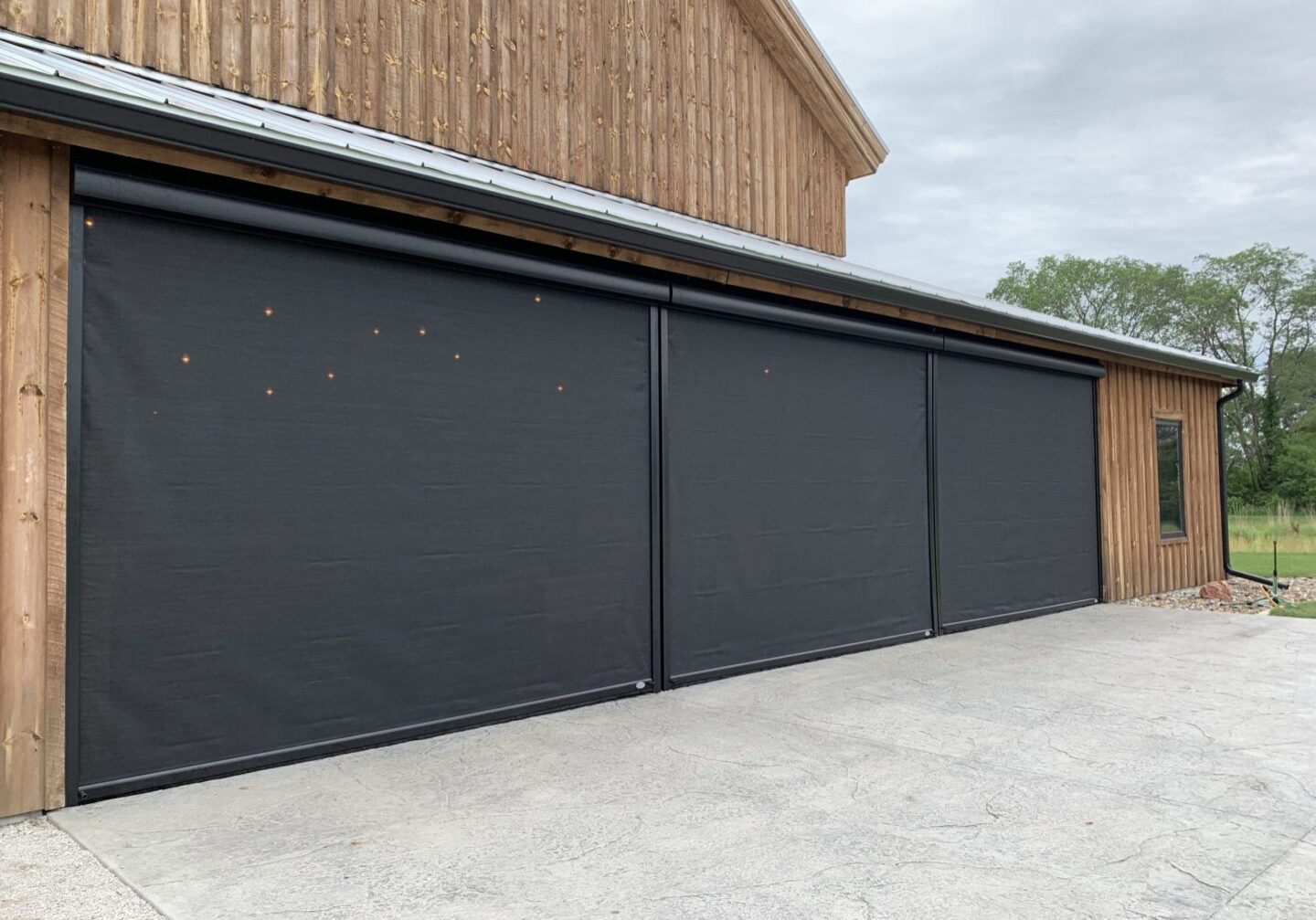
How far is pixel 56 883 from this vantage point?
8.67ft

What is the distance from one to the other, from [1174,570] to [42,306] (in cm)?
1124

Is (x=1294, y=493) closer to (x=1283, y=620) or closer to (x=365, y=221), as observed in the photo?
(x=1283, y=620)

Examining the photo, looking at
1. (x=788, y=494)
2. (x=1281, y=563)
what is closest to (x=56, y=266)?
(x=788, y=494)

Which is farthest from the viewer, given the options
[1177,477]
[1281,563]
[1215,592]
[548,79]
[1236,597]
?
[1281,563]

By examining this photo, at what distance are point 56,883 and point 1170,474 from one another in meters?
11.2

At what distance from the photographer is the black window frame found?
10477 mm

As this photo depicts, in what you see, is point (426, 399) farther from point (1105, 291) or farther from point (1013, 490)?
point (1105, 291)

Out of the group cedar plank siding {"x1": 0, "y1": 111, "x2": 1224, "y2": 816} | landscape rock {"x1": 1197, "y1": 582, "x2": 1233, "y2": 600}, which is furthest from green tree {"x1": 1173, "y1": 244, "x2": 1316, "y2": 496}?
cedar plank siding {"x1": 0, "y1": 111, "x2": 1224, "y2": 816}

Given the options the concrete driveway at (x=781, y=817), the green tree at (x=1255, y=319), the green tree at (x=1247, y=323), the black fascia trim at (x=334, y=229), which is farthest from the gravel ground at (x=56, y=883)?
the green tree at (x=1255, y=319)

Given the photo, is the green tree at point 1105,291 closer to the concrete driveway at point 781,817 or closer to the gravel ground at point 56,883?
the concrete driveway at point 781,817

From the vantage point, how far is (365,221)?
4.21 m

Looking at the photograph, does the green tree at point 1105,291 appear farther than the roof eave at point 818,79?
Yes

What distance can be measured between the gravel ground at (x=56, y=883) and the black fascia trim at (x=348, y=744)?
374 millimetres

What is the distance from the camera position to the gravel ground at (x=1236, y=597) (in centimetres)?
941
